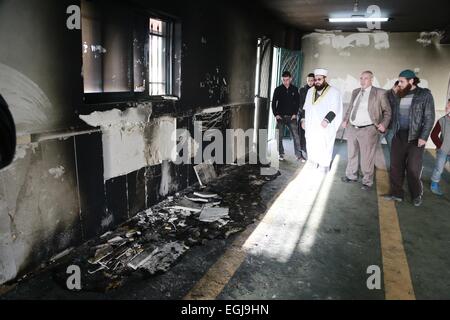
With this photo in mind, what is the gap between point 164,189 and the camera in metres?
5.10

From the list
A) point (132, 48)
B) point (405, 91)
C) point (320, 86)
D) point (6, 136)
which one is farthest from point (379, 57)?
point (6, 136)

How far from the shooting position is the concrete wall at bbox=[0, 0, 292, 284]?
2842mm

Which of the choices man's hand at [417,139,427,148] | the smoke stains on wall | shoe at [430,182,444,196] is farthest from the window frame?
the smoke stains on wall

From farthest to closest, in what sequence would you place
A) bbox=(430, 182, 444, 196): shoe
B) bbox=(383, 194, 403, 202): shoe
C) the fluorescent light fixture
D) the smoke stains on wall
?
the smoke stains on wall < the fluorescent light fixture < bbox=(430, 182, 444, 196): shoe < bbox=(383, 194, 403, 202): shoe

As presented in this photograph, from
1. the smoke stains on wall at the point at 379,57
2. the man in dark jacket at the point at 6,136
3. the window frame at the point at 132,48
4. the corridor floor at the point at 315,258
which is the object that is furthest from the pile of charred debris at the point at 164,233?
the smoke stains on wall at the point at 379,57

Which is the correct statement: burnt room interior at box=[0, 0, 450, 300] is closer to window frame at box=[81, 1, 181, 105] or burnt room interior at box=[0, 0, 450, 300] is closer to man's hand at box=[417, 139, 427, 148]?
window frame at box=[81, 1, 181, 105]

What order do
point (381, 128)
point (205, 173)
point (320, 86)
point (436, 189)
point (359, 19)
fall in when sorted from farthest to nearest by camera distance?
point (359, 19)
point (320, 86)
point (205, 173)
point (436, 189)
point (381, 128)

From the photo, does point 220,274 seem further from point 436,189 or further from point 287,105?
point 287,105

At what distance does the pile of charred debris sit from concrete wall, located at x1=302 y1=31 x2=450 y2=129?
21.4 ft

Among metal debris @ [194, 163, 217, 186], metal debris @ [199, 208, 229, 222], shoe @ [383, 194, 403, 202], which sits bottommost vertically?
metal debris @ [199, 208, 229, 222]

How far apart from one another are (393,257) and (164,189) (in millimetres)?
A: 3145
